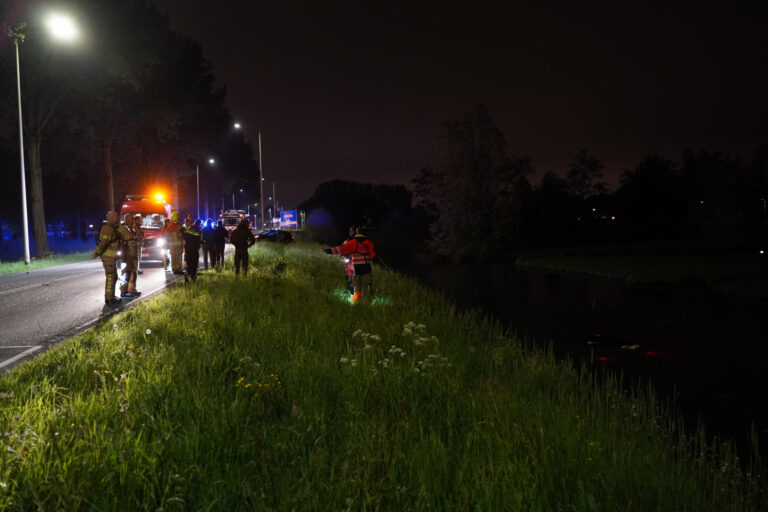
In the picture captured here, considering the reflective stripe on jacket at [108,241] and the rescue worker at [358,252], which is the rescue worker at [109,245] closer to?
the reflective stripe on jacket at [108,241]

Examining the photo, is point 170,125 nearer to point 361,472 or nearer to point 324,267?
point 324,267

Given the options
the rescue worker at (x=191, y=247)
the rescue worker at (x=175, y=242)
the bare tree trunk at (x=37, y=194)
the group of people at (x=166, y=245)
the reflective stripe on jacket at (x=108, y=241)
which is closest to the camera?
the reflective stripe on jacket at (x=108, y=241)

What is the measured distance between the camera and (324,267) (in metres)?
26.0

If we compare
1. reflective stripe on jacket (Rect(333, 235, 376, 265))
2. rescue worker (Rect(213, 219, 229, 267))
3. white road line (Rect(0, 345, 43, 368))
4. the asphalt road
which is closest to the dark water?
reflective stripe on jacket (Rect(333, 235, 376, 265))

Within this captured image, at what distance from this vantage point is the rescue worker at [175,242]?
1915 cm

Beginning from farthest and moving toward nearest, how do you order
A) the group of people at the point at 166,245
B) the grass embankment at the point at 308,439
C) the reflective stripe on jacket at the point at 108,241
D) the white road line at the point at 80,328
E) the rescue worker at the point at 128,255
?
1. the rescue worker at the point at 128,255
2. the group of people at the point at 166,245
3. the reflective stripe on jacket at the point at 108,241
4. the white road line at the point at 80,328
5. the grass embankment at the point at 308,439

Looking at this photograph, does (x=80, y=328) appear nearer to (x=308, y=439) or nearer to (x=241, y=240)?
(x=308, y=439)

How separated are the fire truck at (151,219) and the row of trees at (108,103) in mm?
7238

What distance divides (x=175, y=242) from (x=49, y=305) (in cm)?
648

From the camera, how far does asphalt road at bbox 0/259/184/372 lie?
9453mm

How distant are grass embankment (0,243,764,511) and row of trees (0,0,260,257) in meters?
17.7

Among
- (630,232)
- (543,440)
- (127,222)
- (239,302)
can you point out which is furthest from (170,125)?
(630,232)

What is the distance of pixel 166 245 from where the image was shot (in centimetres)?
2052

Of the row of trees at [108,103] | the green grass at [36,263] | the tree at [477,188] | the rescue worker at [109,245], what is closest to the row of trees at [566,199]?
the tree at [477,188]
